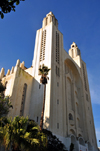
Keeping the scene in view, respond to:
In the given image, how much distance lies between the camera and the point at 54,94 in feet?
82.5

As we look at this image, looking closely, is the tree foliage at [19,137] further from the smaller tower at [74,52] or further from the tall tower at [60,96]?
the smaller tower at [74,52]

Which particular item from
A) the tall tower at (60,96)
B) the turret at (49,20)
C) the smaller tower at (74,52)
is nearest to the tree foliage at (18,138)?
the tall tower at (60,96)

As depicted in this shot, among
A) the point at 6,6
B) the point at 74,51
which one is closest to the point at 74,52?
the point at 74,51

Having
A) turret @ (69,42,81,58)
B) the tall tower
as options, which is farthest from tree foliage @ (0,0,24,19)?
turret @ (69,42,81,58)

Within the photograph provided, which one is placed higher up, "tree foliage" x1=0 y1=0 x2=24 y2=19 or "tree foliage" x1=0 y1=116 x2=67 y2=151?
"tree foliage" x1=0 y1=0 x2=24 y2=19

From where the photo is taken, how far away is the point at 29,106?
25.6 meters

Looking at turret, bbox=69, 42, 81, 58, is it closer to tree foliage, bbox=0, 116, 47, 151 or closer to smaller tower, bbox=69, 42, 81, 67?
smaller tower, bbox=69, 42, 81, 67

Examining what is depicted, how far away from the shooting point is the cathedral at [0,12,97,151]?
76.1 ft

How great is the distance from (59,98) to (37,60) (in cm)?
1010

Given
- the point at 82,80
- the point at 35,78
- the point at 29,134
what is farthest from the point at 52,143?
the point at 82,80

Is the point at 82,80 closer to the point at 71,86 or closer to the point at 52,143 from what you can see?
the point at 71,86

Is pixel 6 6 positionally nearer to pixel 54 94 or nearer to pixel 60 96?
pixel 54 94

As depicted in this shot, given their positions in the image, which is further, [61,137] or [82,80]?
[82,80]

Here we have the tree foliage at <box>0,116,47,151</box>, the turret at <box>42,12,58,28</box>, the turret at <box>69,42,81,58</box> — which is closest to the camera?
the tree foliage at <box>0,116,47,151</box>
